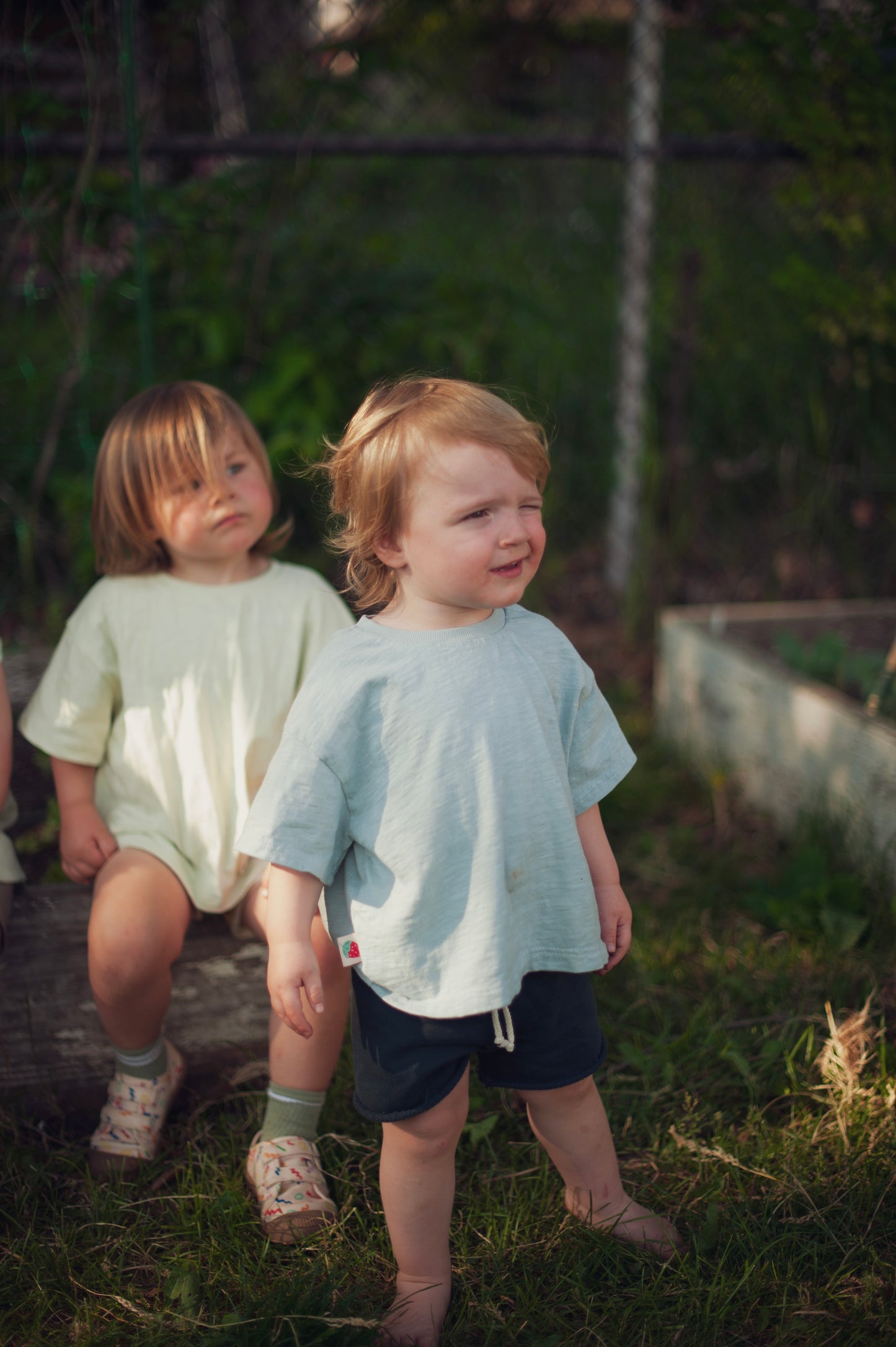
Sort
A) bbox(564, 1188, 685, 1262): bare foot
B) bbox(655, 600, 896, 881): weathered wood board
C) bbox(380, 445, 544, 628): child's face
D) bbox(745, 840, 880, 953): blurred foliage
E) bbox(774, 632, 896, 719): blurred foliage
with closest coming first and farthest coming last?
bbox(380, 445, 544, 628): child's face, bbox(564, 1188, 685, 1262): bare foot, bbox(745, 840, 880, 953): blurred foliage, bbox(655, 600, 896, 881): weathered wood board, bbox(774, 632, 896, 719): blurred foliage

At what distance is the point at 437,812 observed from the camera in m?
1.26

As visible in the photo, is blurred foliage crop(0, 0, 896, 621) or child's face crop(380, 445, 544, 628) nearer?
child's face crop(380, 445, 544, 628)

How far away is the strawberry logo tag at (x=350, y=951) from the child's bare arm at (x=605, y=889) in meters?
0.35

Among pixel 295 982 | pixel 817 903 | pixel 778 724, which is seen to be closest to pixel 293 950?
pixel 295 982

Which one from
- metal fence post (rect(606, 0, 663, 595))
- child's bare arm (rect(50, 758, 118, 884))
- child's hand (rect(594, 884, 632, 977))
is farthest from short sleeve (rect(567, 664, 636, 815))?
metal fence post (rect(606, 0, 663, 595))

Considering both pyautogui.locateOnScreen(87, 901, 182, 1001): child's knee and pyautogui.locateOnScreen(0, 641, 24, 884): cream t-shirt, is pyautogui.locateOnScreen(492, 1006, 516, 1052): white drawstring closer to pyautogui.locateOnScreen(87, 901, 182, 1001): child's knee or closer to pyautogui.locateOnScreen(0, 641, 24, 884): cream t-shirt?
pyautogui.locateOnScreen(87, 901, 182, 1001): child's knee

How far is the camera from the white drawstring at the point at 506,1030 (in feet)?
4.21

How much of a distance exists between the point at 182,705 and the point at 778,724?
1560 mm

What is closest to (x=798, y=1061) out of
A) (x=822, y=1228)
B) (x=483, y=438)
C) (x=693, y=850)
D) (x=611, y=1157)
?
(x=822, y=1228)

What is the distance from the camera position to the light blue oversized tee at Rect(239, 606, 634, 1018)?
4.14 feet

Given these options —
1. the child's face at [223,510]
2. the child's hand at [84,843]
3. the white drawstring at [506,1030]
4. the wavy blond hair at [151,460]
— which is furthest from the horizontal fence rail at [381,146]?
the white drawstring at [506,1030]

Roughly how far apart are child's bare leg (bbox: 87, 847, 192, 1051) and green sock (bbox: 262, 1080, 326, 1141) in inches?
9.2

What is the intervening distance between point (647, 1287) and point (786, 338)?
11.4 ft

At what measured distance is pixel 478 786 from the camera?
127 cm
